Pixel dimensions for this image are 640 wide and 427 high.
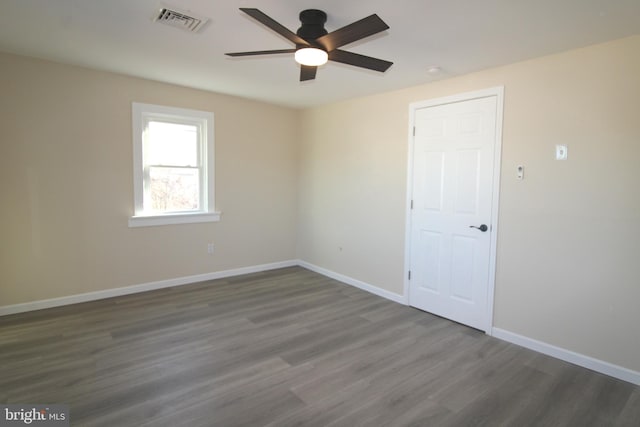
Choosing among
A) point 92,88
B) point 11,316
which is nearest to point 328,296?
point 11,316

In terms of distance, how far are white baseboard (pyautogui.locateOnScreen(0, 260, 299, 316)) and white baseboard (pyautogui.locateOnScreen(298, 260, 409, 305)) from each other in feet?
1.59

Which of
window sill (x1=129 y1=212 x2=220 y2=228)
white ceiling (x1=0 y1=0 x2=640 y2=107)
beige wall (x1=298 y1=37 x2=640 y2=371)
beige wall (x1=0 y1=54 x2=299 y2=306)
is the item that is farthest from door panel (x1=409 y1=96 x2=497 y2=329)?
window sill (x1=129 y1=212 x2=220 y2=228)

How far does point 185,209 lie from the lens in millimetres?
4703

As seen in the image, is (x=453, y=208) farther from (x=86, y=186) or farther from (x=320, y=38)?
(x=86, y=186)

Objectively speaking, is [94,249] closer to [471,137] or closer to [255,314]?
[255,314]

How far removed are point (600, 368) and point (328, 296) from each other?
2677 millimetres

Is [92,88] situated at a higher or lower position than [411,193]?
higher

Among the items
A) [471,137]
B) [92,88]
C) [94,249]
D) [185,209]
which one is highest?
[92,88]

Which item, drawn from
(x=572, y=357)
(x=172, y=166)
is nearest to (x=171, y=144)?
(x=172, y=166)

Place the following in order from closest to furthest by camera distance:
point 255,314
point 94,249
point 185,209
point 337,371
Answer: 1. point 337,371
2. point 255,314
3. point 94,249
4. point 185,209

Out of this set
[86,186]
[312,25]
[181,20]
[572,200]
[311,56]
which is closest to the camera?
[311,56]

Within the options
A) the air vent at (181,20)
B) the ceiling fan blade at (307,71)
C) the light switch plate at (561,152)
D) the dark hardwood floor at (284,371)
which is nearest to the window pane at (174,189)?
the dark hardwood floor at (284,371)

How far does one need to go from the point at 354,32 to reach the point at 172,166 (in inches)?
132

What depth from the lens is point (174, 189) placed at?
458 cm
